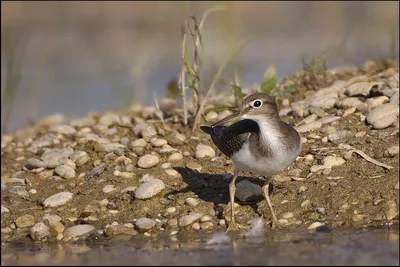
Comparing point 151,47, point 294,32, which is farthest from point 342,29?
point 151,47

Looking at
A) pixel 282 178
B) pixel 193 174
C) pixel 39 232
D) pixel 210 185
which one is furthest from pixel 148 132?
pixel 39 232

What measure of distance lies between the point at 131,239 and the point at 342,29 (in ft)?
33.4

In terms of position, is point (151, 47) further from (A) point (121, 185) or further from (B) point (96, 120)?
(A) point (121, 185)

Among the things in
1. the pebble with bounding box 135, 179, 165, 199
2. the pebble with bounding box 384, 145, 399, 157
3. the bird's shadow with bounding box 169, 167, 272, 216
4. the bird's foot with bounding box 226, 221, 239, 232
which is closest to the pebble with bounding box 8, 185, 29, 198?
the pebble with bounding box 135, 179, 165, 199

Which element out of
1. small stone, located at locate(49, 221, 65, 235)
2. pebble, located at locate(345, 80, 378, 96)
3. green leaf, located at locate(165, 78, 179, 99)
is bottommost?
small stone, located at locate(49, 221, 65, 235)

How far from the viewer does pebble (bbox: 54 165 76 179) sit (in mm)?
8430

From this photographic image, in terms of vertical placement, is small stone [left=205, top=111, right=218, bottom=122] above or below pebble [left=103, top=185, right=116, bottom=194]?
above

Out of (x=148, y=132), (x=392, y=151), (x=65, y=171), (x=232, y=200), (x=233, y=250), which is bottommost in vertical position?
(x=233, y=250)

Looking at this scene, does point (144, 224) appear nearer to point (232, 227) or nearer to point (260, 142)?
point (232, 227)

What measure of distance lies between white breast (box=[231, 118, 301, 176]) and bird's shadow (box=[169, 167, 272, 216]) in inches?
23.6

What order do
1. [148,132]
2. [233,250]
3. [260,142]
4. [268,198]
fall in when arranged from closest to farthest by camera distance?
1. [233,250]
2. [260,142]
3. [268,198]
4. [148,132]

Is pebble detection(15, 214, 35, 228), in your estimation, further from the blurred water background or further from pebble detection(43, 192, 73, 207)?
the blurred water background

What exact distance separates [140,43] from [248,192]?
364 inches

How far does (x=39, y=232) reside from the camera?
7.27m
